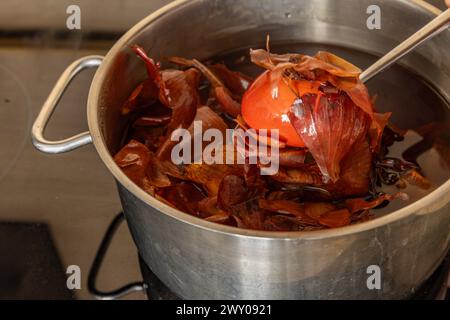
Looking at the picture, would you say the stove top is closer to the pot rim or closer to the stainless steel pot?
the stainless steel pot

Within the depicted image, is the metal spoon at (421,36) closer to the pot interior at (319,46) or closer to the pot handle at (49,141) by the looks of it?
the pot interior at (319,46)

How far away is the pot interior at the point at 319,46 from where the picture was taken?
0.85 metres

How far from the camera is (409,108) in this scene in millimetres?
894

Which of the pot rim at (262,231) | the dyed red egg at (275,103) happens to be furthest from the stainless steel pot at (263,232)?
the dyed red egg at (275,103)

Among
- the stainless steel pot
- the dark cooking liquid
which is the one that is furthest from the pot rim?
the dark cooking liquid

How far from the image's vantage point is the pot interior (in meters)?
0.85

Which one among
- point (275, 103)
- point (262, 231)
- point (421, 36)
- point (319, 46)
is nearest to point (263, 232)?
point (262, 231)

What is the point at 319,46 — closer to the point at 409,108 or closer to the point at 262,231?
the point at 409,108

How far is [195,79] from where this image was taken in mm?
888

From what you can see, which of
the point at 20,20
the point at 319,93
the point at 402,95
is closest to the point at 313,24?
the point at 402,95

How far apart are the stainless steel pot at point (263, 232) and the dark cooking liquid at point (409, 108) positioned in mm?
17

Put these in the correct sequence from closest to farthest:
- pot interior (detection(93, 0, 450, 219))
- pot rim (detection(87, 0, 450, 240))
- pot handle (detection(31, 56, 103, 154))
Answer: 1. pot rim (detection(87, 0, 450, 240))
2. pot handle (detection(31, 56, 103, 154))
3. pot interior (detection(93, 0, 450, 219))

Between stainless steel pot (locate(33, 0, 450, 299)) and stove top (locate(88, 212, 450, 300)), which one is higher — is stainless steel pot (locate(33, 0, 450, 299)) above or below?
above

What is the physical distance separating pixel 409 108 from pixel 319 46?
154 mm
